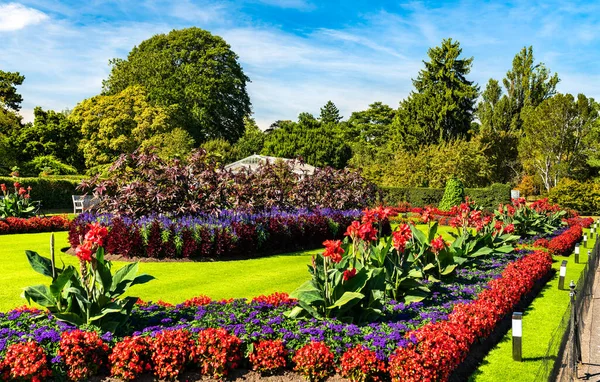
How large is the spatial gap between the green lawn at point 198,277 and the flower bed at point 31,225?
3.07 meters

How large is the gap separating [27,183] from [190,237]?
15902mm

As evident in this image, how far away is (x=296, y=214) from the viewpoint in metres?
13.1

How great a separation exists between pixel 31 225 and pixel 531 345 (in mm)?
14093

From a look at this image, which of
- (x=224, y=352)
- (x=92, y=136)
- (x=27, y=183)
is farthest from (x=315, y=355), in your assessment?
(x=92, y=136)

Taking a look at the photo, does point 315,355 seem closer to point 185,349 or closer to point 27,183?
point 185,349

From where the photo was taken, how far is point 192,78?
4406 cm

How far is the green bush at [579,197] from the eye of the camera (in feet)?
83.3

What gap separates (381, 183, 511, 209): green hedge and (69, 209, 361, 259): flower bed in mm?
14563

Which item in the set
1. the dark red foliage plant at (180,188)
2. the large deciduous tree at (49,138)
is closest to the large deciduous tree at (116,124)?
the large deciduous tree at (49,138)

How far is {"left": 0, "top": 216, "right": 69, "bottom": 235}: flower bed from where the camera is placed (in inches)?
565

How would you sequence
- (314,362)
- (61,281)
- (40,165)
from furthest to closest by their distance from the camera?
(40,165) < (61,281) < (314,362)

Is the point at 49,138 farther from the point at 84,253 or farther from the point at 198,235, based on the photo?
the point at 84,253

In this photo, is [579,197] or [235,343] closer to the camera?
[235,343]

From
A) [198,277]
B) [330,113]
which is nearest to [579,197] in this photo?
[198,277]
